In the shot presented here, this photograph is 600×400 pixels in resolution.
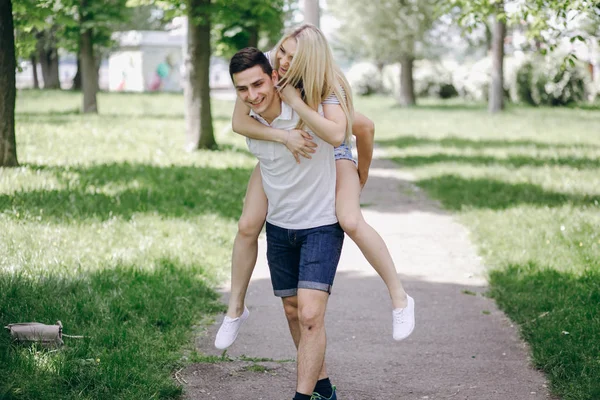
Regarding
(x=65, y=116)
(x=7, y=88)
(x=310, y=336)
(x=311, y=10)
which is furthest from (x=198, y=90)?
(x=310, y=336)

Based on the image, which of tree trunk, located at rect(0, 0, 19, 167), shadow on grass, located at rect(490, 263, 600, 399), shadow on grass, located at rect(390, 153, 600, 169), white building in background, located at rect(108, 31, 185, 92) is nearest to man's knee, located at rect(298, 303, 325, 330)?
shadow on grass, located at rect(490, 263, 600, 399)

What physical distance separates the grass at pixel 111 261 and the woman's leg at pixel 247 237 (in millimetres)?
682

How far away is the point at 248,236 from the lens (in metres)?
4.23

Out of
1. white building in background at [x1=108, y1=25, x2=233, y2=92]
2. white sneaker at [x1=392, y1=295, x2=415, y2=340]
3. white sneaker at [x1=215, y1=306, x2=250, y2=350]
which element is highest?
white sneaker at [x1=392, y1=295, x2=415, y2=340]

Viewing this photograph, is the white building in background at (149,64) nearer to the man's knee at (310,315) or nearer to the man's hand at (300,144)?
the man's hand at (300,144)

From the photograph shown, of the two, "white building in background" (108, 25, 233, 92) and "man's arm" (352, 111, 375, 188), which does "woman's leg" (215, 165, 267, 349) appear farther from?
"white building in background" (108, 25, 233, 92)

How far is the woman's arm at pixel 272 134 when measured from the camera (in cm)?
383

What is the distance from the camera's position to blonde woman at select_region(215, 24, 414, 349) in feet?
12.5

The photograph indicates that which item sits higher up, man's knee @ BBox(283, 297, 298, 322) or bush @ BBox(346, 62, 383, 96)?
man's knee @ BBox(283, 297, 298, 322)

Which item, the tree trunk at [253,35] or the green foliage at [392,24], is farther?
the green foliage at [392,24]

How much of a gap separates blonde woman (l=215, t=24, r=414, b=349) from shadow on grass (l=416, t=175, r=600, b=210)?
682cm

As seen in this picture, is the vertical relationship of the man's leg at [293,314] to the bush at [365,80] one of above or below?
above

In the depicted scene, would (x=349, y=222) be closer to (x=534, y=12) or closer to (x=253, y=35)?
(x=534, y=12)

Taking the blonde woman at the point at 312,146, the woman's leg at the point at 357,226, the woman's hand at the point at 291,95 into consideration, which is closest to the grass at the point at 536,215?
the woman's leg at the point at 357,226
